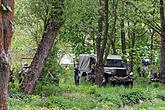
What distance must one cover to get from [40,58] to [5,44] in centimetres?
926

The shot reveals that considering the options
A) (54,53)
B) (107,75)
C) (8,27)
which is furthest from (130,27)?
(8,27)

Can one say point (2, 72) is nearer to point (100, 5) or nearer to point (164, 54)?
point (100, 5)

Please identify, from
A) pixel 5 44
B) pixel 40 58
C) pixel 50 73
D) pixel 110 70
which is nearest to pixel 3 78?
pixel 5 44

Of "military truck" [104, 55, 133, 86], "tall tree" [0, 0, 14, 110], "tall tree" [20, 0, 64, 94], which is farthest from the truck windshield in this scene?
"tall tree" [0, 0, 14, 110]

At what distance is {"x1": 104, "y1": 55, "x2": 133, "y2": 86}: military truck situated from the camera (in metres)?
22.9

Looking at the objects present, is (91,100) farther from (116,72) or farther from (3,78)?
(116,72)

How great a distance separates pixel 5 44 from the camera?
627 cm

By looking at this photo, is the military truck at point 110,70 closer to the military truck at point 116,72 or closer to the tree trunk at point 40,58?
the military truck at point 116,72

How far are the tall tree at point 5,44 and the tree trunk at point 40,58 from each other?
918 cm

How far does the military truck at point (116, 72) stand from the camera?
2291 cm

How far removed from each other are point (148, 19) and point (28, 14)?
9137mm

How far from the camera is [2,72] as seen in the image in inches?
246

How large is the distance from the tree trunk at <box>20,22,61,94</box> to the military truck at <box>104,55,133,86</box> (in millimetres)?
7734

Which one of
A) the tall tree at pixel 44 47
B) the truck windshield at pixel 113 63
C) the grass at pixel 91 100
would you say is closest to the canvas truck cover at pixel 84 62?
the truck windshield at pixel 113 63
